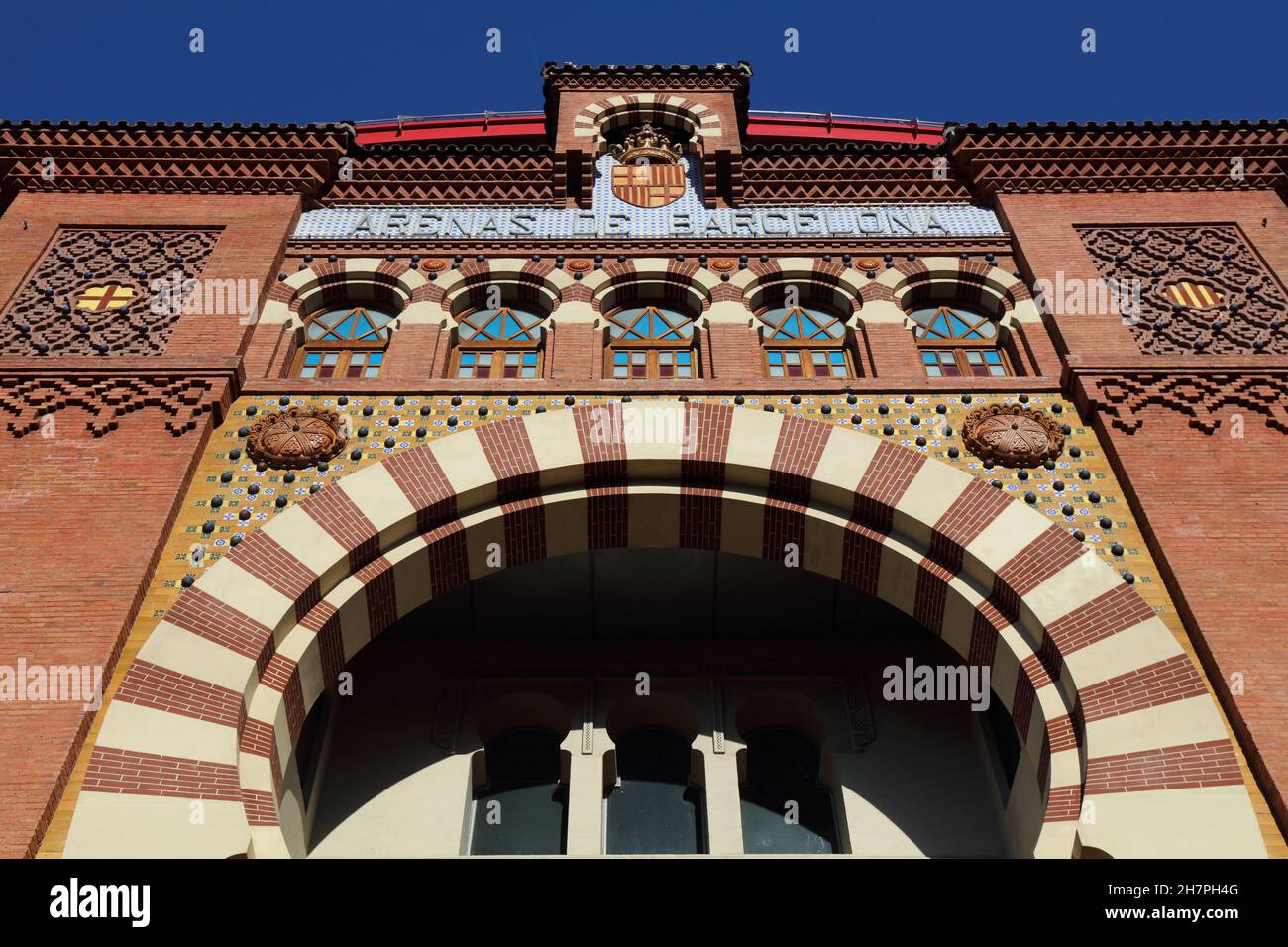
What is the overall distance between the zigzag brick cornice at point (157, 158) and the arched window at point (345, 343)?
5.14 ft

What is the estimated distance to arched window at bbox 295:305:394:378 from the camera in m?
8.87

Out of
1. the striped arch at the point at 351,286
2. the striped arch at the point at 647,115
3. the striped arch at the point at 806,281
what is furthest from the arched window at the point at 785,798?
the striped arch at the point at 647,115

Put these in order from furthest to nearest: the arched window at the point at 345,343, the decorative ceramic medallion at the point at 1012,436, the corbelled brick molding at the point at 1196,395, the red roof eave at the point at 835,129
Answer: the red roof eave at the point at 835,129 → the arched window at the point at 345,343 → the corbelled brick molding at the point at 1196,395 → the decorative ceramic medallion at the point at 1012,436

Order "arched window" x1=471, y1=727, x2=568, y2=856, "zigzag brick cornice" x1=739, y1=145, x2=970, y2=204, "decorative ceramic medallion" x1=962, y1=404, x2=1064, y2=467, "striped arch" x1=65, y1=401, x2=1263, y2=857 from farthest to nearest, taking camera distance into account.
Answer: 1. "zigzag brick cornice" x1=739, y1=145, x2=970, y2=204
2. "arched window" x1=471, y1=727, x2=568, y2=856
3. "decorative ceramic medallion" x1=962, y1=404, x2=1064, y2=467
4. "striped arch" x1=65, y1=401, x2=1263, y2=857

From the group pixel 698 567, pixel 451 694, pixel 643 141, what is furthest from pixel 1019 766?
pixel 643 141

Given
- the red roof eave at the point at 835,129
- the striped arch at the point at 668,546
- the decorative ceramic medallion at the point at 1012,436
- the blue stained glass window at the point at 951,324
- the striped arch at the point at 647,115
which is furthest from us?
the red roof eave at the point at 835,129

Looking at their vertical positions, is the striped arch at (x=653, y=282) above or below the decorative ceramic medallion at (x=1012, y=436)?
above

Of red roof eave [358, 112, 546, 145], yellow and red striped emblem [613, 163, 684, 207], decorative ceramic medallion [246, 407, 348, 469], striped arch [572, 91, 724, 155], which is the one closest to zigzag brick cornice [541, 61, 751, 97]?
striped arch [572, 91, 724, 155]

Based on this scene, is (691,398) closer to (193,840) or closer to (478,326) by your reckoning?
(478,326)

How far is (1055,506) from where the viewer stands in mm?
7207

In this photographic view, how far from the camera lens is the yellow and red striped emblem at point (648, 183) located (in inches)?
424

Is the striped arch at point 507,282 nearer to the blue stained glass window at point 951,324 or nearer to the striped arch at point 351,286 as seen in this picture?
the striped arch at point 351,286

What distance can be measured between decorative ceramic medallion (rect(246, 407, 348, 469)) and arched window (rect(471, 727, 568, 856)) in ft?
7.31

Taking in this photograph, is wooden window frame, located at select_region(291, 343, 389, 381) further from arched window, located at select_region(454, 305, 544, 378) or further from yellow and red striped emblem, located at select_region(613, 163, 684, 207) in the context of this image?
yellow and red striped emblem, located at select_region(613, 163, 684, 207)
